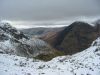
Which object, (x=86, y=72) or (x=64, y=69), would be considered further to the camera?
(x=64, y=69)

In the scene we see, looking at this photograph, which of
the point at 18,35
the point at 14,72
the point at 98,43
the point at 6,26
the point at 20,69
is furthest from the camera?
the point at 18,35

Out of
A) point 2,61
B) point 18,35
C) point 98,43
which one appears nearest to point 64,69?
point 2,61

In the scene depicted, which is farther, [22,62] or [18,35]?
[18,35]

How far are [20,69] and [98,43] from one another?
622 inches

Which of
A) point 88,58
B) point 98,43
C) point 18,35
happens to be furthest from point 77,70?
point 18,35

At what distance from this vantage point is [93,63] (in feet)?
84.6

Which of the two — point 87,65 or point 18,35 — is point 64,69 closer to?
point 87,65

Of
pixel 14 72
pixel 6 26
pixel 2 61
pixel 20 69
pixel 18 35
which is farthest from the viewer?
pixel 18 35

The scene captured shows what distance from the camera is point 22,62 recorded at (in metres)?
28.8

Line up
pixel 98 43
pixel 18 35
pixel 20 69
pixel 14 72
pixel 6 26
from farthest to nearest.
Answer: pixel 18 35
pixel 6 26
pixel 98 43
pixel 20 69
pixel 14 72

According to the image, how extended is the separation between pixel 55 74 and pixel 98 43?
1438cm

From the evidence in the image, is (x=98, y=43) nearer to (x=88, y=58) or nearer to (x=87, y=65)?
(x=88, y=58)

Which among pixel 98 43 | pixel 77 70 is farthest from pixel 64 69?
pixel 98 43

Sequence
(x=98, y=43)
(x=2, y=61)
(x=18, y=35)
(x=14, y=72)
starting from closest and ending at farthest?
(x=14, y=72)
(x=2, y=61)
(x=98, y=43)
(x=18, y=35)
